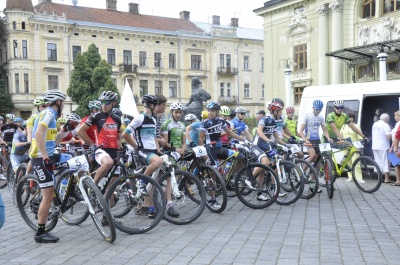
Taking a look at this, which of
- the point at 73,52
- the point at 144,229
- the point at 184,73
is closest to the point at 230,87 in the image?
the point at 184,73

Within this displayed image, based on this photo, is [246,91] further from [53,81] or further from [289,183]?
[289,183]

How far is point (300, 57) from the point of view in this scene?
36.1 metres

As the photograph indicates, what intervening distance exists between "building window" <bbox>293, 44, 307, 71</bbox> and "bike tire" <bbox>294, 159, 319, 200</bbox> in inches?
1095

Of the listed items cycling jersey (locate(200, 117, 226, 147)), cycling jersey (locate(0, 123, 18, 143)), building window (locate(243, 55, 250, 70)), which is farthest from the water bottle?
building window (locate(243, 55, 250, 70))

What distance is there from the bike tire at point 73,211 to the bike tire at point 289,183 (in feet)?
11.9

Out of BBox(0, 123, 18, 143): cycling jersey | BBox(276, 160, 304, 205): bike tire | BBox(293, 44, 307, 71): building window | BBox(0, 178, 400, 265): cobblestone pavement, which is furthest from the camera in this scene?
BBox(293, 44, 307, 71): building window

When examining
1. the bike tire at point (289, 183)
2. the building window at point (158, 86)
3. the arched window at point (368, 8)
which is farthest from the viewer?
the building window at point (158, 86)

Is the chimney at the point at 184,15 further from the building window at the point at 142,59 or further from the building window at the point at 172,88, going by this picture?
Result: the building window at the point at 172,88

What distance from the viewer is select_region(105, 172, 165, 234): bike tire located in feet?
21.1

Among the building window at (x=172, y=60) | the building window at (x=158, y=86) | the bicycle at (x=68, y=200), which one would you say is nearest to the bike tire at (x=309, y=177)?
the bicycle at (x=68, y=200)

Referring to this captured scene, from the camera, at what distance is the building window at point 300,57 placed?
35688mm

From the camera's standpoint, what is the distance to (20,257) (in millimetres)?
5395

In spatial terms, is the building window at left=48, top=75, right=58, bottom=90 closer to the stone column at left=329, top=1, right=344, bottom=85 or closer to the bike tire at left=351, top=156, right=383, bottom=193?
the stone column at left=329, top=1, right=344, bottom=85

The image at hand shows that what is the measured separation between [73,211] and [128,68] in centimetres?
4797
